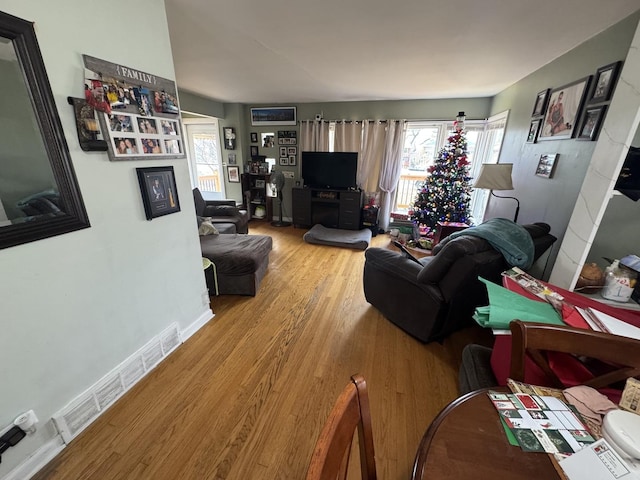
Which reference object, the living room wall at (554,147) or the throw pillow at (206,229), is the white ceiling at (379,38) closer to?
the living room wall at (554,147)

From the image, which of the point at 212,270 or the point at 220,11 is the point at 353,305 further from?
the point at 220,11

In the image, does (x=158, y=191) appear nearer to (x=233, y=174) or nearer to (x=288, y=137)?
(x=288, y=137)

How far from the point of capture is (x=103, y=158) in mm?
1285

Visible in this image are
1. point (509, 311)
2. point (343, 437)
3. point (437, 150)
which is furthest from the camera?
point (437, 150)

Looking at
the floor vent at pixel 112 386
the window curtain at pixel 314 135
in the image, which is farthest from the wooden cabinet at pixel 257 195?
the floor vent at pixel 112 386

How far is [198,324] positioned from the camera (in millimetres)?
2084

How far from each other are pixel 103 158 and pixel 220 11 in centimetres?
122

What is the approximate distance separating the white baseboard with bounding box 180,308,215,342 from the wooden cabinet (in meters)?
3.24

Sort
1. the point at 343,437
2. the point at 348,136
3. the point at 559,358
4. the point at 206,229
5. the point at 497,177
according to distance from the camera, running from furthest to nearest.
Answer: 1. the point at 348,136
2. the point at 206,229
3. the point at 497,177
4. the point at 559,358
5. the point at 343,437

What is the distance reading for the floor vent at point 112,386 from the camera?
126cm

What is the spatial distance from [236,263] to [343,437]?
211cm

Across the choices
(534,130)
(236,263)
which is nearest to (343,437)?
(236,263)

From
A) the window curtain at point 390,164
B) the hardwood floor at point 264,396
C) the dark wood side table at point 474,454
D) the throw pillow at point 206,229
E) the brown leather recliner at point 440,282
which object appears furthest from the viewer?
the window curtain at point 390,164

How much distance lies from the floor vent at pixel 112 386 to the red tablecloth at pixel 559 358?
78.9 inches
